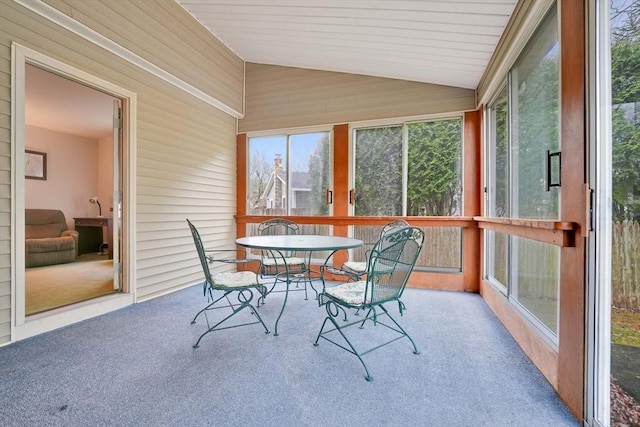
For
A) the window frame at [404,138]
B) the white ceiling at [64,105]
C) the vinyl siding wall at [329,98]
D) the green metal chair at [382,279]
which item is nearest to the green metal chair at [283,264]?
the green metal chair at [382,279]

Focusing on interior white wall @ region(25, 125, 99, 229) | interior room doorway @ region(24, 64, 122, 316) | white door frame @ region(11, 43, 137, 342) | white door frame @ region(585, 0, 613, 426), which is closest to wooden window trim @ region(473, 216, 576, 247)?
white door frame @ region(585, 0, 613, 426)

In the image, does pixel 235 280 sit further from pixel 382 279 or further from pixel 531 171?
pixel 531 171

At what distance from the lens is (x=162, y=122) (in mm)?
Result: 3619

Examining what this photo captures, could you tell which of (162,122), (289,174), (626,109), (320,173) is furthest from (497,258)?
(162,122)

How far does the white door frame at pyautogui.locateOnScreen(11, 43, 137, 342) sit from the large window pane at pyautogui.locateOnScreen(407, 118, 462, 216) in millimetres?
3397

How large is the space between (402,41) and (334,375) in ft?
10.4

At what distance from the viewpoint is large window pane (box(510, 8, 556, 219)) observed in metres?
1.91

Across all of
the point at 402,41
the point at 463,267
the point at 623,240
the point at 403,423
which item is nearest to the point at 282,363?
the point at 403,423

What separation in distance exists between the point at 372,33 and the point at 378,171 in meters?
1.75

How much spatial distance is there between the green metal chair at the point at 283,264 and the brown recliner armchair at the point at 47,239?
3789 mm

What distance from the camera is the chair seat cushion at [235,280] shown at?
7.85 feet

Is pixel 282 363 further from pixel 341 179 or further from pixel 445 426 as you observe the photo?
pixel 341 179

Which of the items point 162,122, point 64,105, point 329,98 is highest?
point 64,105

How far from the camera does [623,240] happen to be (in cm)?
132
